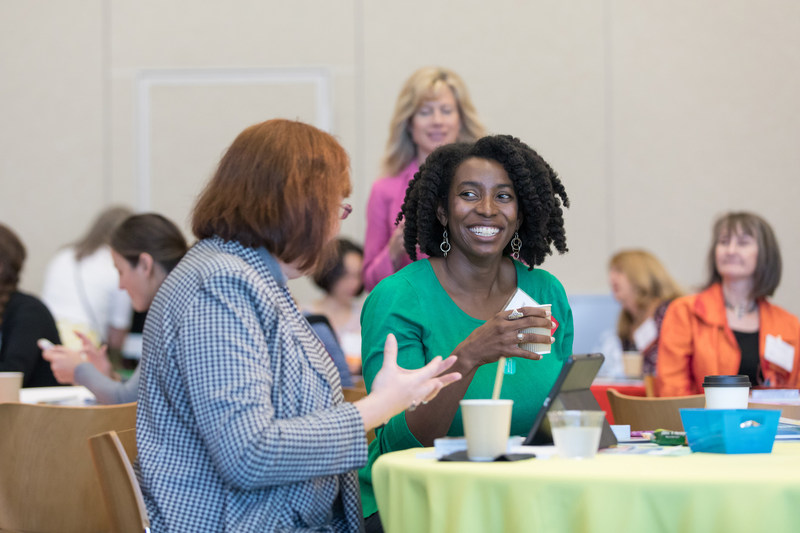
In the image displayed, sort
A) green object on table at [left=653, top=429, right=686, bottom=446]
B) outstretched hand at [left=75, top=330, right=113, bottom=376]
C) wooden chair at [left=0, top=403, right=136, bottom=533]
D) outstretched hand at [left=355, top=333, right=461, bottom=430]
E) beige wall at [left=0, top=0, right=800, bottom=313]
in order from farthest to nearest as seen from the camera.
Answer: beige wall at [left=0, top=0, right=800, bottom=313] < outstretched hand at [left=75, top=330, right=113, bottom=376] < wooden chair at [left=0, top=403, right=136, bottom=533] < green object on table at [left=653, top=429, right=686, bottom=446] < outstretched hand at [left=355, top=333, right=461, bottom=430]

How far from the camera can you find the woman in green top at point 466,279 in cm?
208

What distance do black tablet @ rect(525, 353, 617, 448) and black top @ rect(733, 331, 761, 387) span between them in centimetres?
249

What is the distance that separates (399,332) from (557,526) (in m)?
0.88

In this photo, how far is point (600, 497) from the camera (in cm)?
132

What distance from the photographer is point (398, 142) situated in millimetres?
3611

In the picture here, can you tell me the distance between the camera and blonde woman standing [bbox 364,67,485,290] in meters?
3.48

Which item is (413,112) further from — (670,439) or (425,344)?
(670,439)

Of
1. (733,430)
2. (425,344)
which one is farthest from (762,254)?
(733,430)

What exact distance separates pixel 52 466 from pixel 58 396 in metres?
1.13

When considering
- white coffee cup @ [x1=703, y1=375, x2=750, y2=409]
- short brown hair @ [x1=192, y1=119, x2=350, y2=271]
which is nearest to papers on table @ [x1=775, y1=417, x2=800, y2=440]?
white coffee cup @ [x1=703, y1=375, x2=750, y2=409]

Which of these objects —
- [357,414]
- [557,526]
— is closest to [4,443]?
[357,414]

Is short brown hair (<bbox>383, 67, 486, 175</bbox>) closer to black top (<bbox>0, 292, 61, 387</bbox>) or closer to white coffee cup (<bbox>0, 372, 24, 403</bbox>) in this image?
black top (<bbox>0, 292, 61, 387</bbox>)

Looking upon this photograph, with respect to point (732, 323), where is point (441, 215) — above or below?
above

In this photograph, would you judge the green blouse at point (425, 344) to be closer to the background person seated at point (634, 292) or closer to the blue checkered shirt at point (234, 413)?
the blue checkered shirt at point (234, 413)
